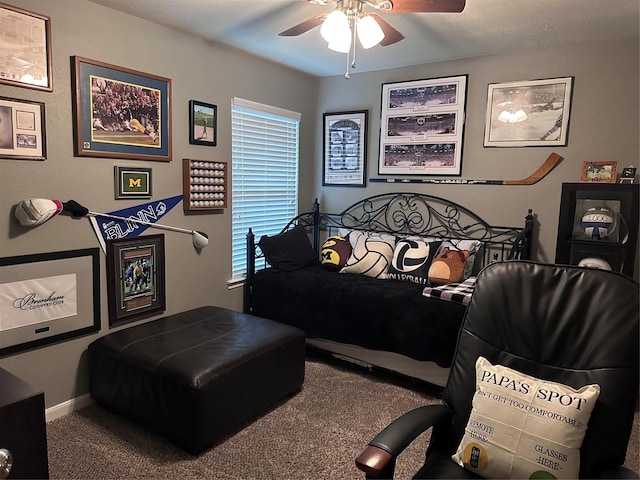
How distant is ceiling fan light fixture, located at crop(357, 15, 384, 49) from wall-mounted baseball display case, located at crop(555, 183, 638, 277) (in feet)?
5.96

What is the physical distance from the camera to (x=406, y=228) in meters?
3.95

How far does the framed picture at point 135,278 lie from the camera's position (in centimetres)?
274

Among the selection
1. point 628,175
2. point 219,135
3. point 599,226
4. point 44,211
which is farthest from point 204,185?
point 628,175

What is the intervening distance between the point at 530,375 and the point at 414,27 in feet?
7.17

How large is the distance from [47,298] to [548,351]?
8.14 ft

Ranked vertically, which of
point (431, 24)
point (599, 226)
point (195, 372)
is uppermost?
point (431, 24)

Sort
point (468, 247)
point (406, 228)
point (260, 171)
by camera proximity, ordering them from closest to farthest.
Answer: point (468, 247) < point (260, 171) < point (406, 228)

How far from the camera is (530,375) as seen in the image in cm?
155

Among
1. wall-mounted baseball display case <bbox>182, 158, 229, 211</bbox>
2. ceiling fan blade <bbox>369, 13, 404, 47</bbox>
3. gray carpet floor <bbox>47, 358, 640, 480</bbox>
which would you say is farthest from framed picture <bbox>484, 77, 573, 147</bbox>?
wall-mounted baseball display case <bbox>182, 158, 229, 211</bbox>

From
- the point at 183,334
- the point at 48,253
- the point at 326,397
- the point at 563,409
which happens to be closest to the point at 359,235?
the point at 326,397

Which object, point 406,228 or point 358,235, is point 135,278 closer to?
point 358,235

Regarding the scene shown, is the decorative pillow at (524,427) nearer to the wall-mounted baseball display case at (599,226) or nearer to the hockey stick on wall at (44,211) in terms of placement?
the wall-mounted baseball display case at (599,226)

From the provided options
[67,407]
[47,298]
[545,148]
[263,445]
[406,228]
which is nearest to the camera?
[263,445]

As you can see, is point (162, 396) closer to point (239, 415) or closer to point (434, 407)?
point (239, 415)
